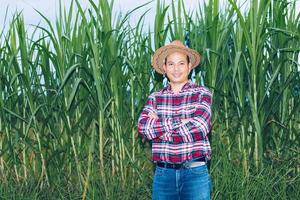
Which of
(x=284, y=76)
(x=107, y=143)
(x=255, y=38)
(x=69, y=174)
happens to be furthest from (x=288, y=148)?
(x=69, y=174)

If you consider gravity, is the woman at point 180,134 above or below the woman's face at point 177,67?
below

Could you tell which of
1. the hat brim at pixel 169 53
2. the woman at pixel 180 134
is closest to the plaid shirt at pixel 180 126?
the woman at pixel 180 134

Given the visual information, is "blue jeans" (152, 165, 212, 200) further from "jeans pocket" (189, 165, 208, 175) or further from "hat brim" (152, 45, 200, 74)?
"hat brim" (152, 45, 200, 74)

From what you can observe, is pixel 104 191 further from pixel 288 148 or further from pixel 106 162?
pixel 288 148

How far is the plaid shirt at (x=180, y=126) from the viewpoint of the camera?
288 cm

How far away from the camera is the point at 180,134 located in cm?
287

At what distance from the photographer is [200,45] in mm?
4047

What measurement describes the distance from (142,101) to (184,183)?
1.27 metres

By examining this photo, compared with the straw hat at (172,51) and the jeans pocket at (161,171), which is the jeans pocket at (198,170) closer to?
the jeans pocket at (161,171)

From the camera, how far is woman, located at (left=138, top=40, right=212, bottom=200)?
2885mm

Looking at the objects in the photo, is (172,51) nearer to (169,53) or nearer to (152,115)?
(169,53)

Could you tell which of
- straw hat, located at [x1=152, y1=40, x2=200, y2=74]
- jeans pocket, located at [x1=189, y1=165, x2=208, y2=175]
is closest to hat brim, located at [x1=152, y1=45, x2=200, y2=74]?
straw hat, located at [x1=152, y1=40, x2=200, y2=74]

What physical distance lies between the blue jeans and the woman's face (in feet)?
1.51

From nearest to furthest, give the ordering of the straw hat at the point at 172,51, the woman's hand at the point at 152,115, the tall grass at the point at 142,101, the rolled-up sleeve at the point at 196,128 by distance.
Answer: the rolled-up sleeve at the point at 196,128, the woman's hand at the point at 152,115, the straw hat at the point at 172,51, the tall grass at the point at 142,101
